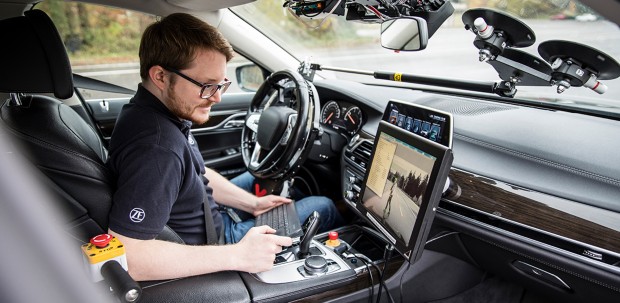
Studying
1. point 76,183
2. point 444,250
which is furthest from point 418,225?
point 76,183

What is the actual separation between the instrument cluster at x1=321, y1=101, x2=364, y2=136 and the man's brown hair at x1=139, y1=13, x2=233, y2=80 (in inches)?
39.7

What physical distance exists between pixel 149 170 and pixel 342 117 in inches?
55.7

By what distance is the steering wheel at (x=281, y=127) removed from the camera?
7.00 ft

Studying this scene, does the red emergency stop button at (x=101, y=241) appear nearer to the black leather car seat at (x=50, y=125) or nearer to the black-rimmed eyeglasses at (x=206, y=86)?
the black leather car seat at (x=50, y=125)

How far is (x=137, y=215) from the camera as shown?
51.9 inches

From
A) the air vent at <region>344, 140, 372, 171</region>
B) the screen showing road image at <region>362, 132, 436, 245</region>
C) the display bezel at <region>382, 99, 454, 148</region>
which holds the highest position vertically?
the display bezel at <region>382, 99, 454, 148</region>

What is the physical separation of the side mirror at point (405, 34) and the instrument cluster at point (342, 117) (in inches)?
18.2

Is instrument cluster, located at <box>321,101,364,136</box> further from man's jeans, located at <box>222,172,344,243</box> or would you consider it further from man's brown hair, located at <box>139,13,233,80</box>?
man's brown hair, located at <box>139,13,233,80</box>

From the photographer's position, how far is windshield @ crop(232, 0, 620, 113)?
1654mm

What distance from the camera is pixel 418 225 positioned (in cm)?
136

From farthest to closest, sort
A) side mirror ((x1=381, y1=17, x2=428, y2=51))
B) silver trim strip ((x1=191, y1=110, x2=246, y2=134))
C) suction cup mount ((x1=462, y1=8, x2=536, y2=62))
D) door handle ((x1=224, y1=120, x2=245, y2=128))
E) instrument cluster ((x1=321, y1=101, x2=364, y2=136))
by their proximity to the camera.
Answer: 1. door handle ((x1=224, y1=120, x2=245, y2=128))
2. silver trim strip ((x1=191, y1=110, x2=246, y2=134))
3. instrument cluster ((x1=321, y1=101, x2=364, y2=136))
4. side mirror ((x1=381, y1=17, x2=428, y2=51))
5. suction cup mount ((x1=462, y1=8, x2=536, y2=62))

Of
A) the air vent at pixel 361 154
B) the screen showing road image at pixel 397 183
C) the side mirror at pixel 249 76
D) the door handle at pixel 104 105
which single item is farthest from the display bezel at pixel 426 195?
the door handle at pixel 104 105

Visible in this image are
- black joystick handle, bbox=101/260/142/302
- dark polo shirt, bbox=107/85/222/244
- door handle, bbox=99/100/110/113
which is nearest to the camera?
black joystick handle, bbox=101/260/142/302

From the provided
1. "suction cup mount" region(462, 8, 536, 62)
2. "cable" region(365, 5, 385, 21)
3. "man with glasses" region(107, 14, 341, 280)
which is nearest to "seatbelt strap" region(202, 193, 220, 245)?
"man with glasses" region(107, 14, 341, 280)
